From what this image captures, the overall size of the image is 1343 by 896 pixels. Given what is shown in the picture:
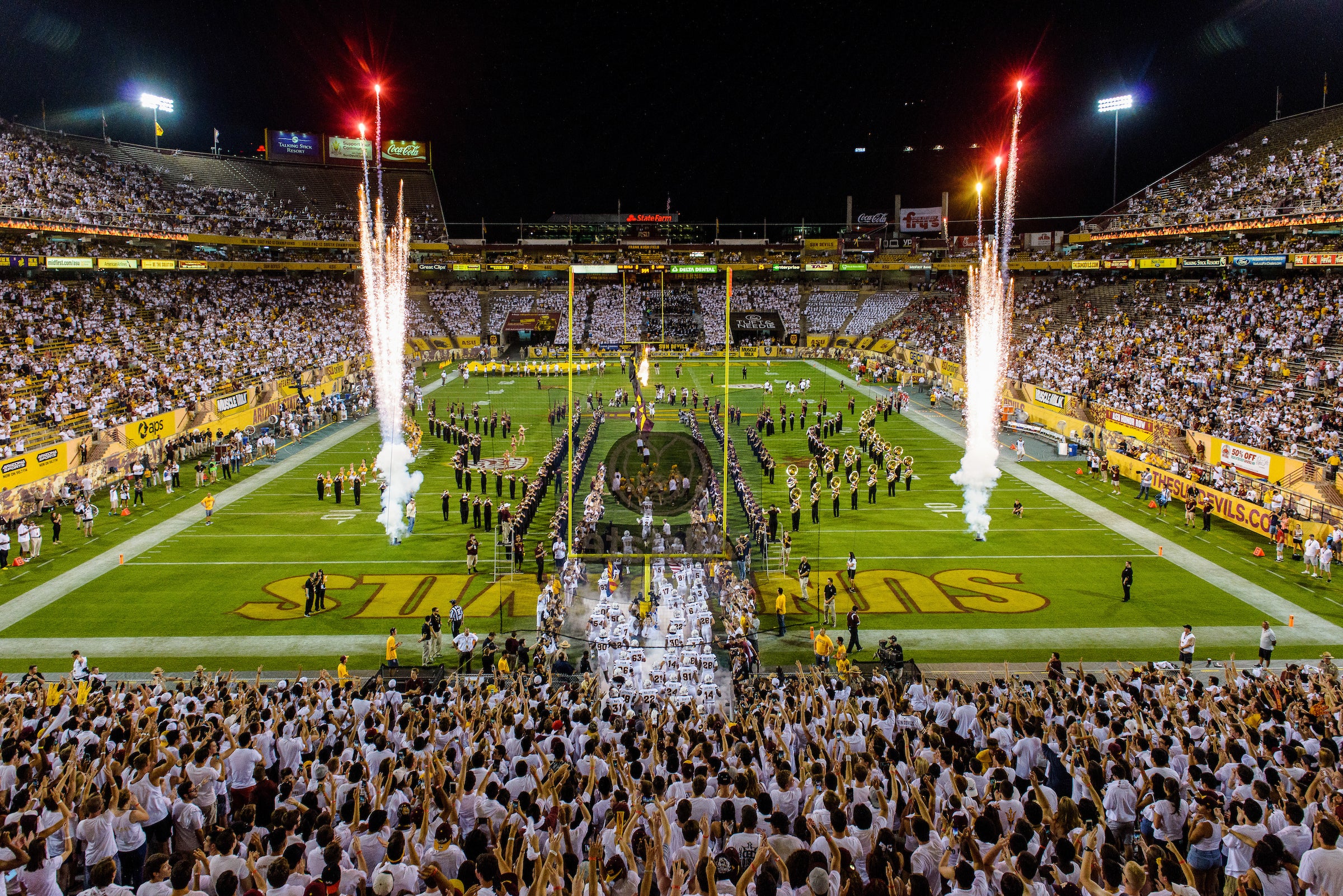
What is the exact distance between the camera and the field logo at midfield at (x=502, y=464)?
30.0 metres

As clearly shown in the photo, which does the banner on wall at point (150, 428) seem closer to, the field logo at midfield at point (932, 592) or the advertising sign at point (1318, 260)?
the field logo at midfield at point (932, 592)

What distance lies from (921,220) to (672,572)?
7301cm

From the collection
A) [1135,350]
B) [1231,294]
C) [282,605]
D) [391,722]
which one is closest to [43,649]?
[282,605]

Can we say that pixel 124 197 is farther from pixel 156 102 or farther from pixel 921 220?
pixel 921 220

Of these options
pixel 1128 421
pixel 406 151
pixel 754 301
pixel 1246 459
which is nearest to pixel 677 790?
pixel 1246 459

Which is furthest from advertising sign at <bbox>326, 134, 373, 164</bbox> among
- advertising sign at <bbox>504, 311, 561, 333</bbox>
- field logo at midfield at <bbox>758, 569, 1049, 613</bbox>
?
field logo at midfield at <bbox>758, 569, 1049, 613</bbox>

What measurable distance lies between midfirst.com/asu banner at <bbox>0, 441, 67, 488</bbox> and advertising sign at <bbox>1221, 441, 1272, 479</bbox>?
113 feet

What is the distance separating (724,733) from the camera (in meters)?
8.38

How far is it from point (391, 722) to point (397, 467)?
22294mm

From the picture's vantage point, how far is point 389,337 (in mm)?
63812

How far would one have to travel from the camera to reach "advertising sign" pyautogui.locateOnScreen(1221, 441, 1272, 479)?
25.0m

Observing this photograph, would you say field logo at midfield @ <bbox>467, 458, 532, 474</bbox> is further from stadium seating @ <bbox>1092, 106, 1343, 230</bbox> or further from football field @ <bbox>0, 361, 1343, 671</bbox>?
stadium seating @ <bbox>1092, 106, 1343, 230</bbox>

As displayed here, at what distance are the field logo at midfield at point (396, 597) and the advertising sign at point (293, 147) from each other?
66.2 metres

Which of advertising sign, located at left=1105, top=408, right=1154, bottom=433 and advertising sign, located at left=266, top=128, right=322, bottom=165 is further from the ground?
advertising sign, located at left=266, top=128, right=322, bottom=165
